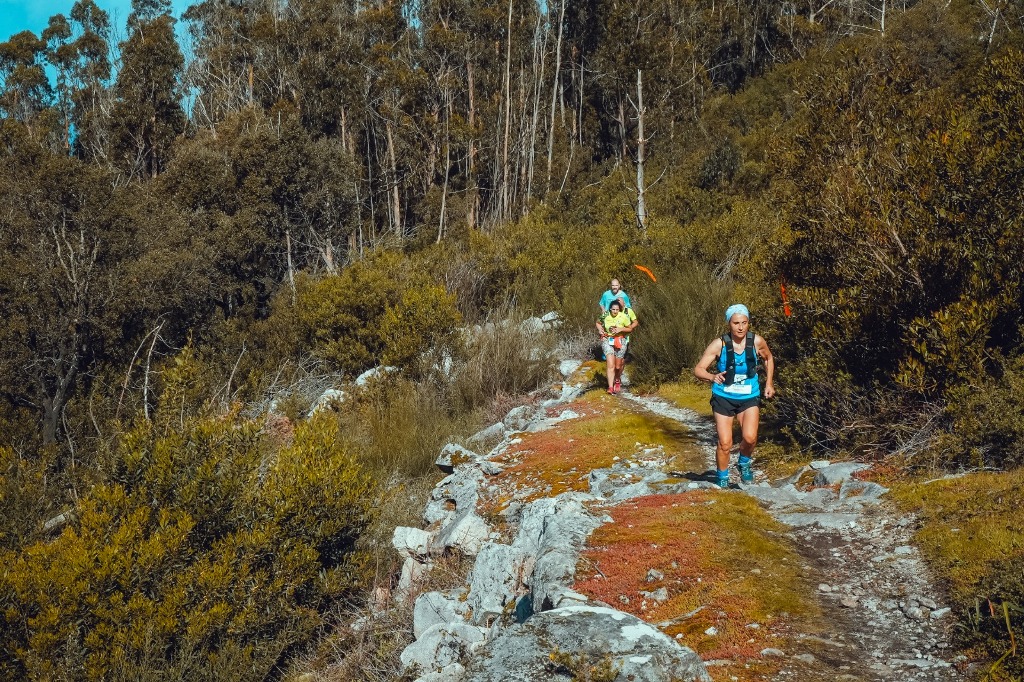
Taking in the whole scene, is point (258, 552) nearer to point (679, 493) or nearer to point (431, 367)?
point (679, 493)

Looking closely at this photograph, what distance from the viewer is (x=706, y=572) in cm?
426

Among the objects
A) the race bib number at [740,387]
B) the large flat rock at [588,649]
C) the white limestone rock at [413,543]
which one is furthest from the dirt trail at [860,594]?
the white limestone rock at [413,543]

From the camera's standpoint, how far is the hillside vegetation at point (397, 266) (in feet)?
20.7

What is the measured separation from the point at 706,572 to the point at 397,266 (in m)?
15.0

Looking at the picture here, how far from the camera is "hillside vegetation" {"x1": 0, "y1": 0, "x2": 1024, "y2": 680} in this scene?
6.32m

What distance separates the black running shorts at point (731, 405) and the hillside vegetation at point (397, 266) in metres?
1.32

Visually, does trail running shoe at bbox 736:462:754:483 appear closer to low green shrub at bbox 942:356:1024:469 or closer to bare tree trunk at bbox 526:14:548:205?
low green shrub at bbox 942:356:1024:469

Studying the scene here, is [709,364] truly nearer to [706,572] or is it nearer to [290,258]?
[706,572]

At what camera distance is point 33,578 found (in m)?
6.01

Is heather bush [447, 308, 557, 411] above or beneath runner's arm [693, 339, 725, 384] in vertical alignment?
beneath

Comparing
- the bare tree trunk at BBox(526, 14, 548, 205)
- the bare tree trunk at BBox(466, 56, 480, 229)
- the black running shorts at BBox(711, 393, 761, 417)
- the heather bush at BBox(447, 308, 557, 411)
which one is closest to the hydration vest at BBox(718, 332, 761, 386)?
the black running shorts at BBox(711, 393, 761, 417)

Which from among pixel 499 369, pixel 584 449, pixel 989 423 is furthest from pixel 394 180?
pixel 989 423

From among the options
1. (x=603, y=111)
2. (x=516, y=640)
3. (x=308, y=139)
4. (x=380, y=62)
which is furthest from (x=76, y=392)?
(x=603, y=111)

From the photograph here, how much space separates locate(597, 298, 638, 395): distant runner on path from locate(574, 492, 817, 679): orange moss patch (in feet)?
19.1
